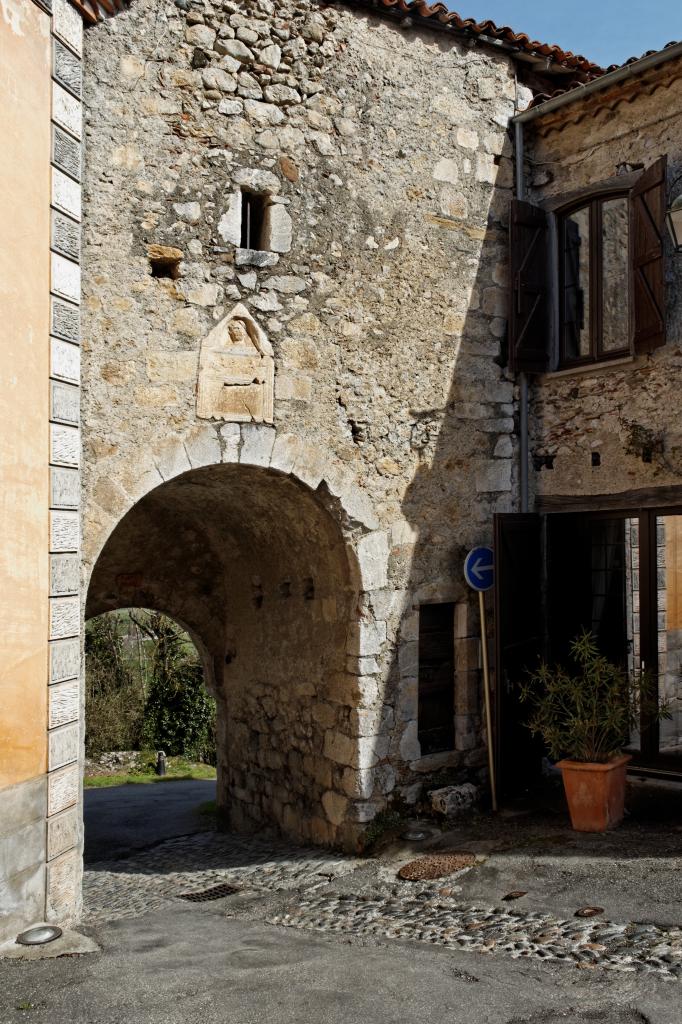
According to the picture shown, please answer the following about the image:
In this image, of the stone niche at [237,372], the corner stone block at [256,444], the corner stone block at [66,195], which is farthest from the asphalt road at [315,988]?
the corner stone block at [66,195]

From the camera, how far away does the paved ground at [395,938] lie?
4309mm

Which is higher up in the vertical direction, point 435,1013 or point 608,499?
point 608,499

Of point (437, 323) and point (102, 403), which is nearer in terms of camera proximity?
point (102, 403)

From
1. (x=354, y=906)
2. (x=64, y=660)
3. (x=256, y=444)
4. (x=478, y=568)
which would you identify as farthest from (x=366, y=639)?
(x=64, y=660)

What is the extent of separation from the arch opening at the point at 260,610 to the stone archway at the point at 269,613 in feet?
0.05

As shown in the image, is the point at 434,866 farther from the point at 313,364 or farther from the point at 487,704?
the point at 313,364

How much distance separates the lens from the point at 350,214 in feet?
24.2

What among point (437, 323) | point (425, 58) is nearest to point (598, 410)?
point (437, 323)

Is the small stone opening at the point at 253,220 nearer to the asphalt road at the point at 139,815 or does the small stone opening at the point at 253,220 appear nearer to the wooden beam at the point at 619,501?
the wooden beam at the point at 619,501

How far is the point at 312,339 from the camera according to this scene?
7.18m

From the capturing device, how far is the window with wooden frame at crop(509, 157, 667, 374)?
7.39 m

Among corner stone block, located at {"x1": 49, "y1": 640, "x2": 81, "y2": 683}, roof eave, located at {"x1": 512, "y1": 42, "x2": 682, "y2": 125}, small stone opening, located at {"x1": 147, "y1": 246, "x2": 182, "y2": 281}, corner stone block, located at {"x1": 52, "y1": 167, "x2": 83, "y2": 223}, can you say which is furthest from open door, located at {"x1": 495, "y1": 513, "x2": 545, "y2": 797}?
corner stone block, located at {"x1": 52, "y1": 167, "x2": 83, "y2": 223}

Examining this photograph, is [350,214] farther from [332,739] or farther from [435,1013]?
[435,1013]

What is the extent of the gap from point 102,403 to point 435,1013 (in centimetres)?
407
